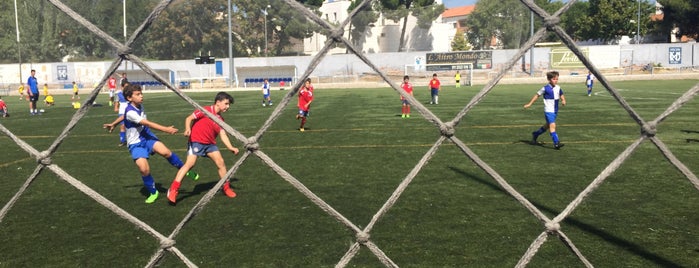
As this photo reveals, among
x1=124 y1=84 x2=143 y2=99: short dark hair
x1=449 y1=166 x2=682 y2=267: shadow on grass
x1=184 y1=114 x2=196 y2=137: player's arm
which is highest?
x1=124 y1=84 x2=143 y2=99: short dark hair

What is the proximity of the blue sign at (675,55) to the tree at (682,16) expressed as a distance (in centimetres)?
1023

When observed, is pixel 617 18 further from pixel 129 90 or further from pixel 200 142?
pixel 129 90

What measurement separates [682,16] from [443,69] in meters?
32.8

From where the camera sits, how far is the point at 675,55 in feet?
175

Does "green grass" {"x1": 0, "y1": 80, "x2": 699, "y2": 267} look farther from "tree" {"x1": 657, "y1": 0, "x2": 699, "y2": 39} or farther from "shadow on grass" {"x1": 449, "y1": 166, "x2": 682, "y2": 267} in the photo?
"tree" {"x1": 657, "y1": 0, "x2": 699, "y2": 39}

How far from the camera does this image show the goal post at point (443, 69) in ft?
162

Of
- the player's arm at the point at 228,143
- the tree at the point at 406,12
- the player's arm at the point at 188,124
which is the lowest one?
the player's arm at the point at 228,143

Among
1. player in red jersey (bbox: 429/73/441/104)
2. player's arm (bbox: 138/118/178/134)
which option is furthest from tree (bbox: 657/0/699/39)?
player's arm (bbox: 138/118/178/134)

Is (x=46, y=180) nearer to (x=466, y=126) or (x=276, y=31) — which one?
(x=466, y=126)

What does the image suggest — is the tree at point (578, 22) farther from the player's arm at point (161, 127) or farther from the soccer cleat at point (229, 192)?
the player's arm at point (161, 127)

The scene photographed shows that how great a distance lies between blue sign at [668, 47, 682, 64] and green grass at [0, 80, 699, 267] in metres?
48.8

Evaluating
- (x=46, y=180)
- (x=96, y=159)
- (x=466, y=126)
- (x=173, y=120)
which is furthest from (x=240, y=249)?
(x=173, y=120)

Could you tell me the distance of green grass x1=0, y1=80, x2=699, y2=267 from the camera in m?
4.79

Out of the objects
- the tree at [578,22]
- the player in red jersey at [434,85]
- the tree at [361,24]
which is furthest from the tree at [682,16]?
the player in red jersey at [434,85]
